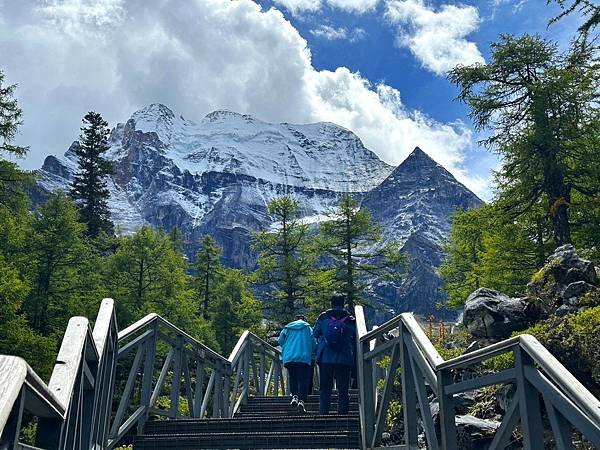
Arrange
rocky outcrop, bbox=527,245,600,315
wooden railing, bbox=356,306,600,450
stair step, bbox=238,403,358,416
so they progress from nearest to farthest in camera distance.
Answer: wooden railing, bbox=356,306,600,450, stair step, bbox=238,403,358,416, rocky outcrop, bbox=527,245,600,315

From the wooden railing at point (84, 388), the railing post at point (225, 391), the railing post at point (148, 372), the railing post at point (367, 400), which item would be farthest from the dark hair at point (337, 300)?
the railing post at point (225, 391)

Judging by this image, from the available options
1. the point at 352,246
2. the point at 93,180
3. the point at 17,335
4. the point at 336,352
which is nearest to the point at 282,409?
the point at 336,352

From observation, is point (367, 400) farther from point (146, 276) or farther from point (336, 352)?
point (146, 276)

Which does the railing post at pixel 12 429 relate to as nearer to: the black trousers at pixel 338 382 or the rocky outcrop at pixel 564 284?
the black trousers at pixel 338 382

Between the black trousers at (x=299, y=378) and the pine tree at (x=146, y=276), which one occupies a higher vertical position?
the pine tree at (x=146, y=276)

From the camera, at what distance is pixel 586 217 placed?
16312 mm

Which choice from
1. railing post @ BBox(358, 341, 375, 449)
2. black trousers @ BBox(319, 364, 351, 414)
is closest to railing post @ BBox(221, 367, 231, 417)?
black trousers @ BBox(319, 364, 351, 414)

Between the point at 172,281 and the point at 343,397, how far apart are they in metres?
18.2

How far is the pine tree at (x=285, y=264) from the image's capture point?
90.9 ft

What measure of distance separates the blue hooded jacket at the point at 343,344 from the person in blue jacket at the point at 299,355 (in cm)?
122

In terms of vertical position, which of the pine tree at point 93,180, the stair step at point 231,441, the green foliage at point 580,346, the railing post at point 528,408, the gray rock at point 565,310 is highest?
the pine tree at point 93,180

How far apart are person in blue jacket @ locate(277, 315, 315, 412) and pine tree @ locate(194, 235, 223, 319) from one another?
2492 centimetres

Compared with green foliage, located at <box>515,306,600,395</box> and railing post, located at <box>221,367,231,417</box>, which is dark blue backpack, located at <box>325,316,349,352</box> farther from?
railing post, located at <box>221,367,231,417</box>

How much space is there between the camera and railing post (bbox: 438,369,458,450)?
3.67 metres
